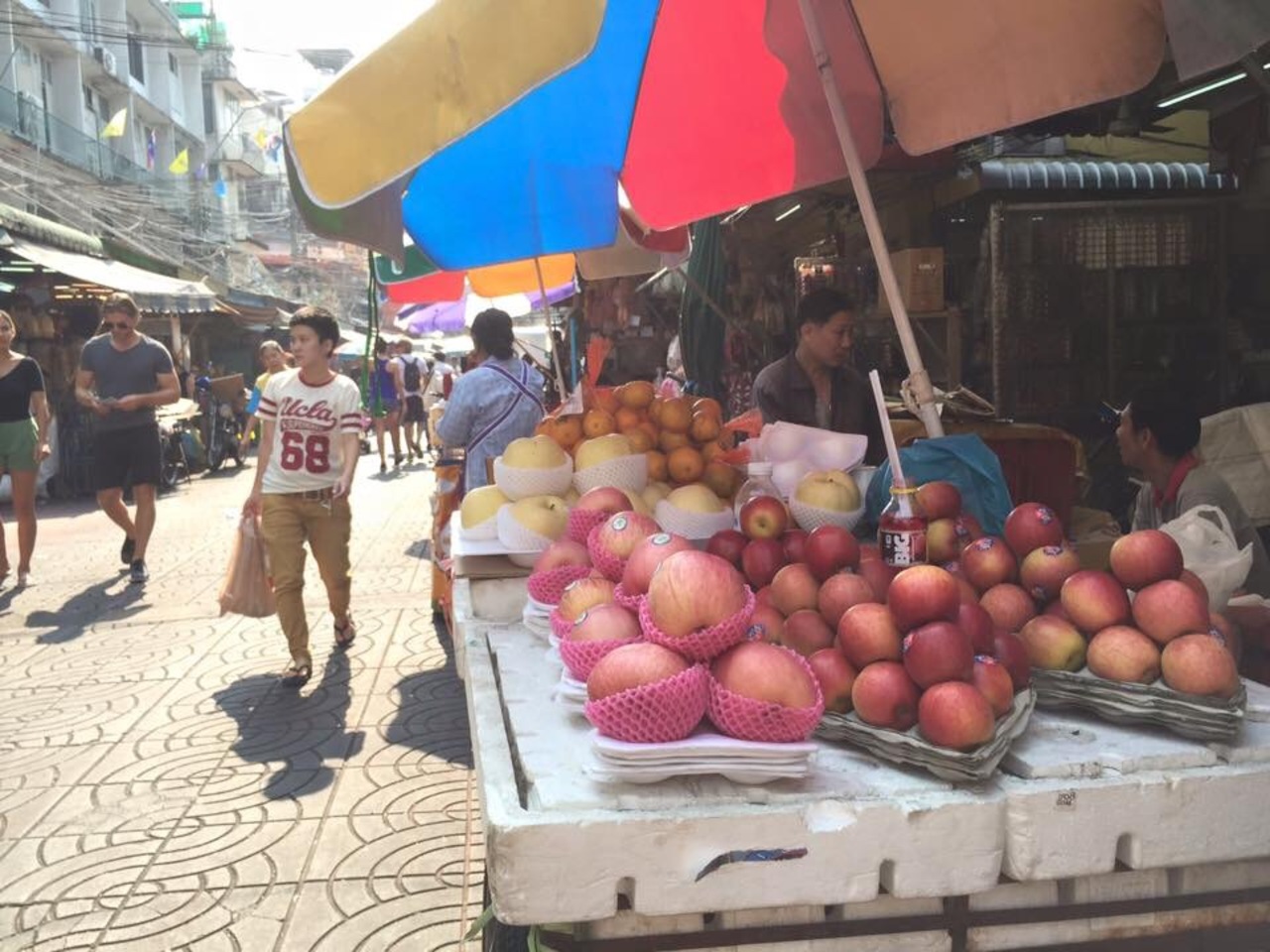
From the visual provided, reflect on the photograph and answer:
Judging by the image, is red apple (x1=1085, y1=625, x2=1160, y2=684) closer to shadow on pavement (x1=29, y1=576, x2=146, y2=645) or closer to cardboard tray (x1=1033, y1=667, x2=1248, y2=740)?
cardboard tray (x1=1033, y1=667, x2=1248, y2=740)

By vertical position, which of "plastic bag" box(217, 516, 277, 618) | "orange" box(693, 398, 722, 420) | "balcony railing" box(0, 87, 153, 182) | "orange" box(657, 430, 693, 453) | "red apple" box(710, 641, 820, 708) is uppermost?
"balcony railing" box(0, 87, 153, 182)

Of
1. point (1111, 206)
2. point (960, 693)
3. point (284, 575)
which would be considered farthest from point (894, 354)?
point (960, 693)

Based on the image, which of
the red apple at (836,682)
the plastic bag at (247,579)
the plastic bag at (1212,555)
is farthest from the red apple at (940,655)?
the plastic bag at (247,579)

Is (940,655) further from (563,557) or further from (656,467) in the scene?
(656,467)

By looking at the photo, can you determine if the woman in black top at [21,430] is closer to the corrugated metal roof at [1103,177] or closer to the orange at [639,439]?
the orange at [639,439]

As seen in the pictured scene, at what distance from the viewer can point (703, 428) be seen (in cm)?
345

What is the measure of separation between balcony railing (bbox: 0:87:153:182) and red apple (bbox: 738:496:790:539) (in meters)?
28.5

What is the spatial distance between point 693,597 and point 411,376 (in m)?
Answer: 16.6

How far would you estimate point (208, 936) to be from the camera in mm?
2928

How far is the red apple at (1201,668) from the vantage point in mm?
1706

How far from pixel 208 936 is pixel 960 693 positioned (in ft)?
8.11

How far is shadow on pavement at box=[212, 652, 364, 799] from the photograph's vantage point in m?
4.03

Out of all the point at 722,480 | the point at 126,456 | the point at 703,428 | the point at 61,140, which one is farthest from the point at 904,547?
the point at 61,140

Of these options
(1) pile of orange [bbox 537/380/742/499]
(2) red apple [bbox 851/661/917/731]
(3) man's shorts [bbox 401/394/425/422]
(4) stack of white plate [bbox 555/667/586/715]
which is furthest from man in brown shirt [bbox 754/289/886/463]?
(3) man's shorts [bbox 401/394/425/422]
